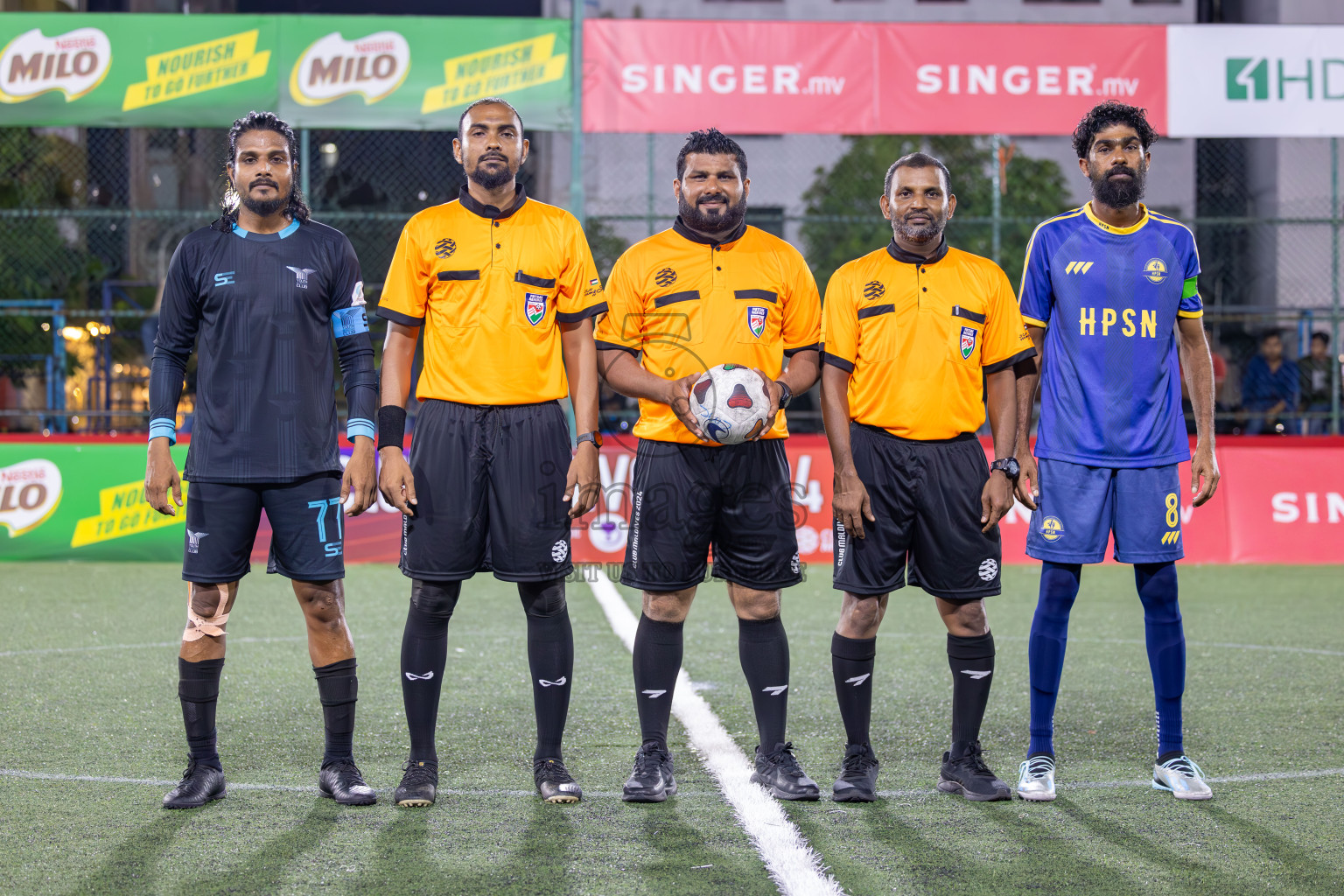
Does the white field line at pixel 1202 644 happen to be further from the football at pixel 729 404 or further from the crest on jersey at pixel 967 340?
the football at pixel 729 404

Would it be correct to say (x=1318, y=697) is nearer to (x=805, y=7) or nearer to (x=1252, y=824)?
(x=1252, y=824)

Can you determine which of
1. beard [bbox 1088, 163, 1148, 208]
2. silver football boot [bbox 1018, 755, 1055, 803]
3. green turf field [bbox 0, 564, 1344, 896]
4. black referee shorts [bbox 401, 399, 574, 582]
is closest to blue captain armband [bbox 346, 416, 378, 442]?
black referee shorts [bbox 401, 399, 574, 582]

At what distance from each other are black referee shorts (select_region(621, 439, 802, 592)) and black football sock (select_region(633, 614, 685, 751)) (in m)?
0.16

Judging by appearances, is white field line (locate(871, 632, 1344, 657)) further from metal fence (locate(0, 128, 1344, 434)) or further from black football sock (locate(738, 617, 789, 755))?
metal fence (locate(0, 128, 1344, 434))

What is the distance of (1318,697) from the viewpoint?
576 centimetres

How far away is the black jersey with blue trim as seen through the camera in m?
4.02

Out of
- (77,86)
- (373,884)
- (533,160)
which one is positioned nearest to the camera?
(373,884)

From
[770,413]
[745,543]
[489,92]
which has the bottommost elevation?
[745,543]

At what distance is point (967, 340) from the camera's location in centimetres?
422

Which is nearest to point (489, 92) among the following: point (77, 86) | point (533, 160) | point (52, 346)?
point (77, 86)

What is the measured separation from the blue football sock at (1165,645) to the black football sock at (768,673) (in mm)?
1218

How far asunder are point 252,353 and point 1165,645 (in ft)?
10.1

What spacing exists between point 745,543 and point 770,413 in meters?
0.43

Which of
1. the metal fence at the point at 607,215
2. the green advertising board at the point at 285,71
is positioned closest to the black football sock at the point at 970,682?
the metal fence at the point at 607,215
